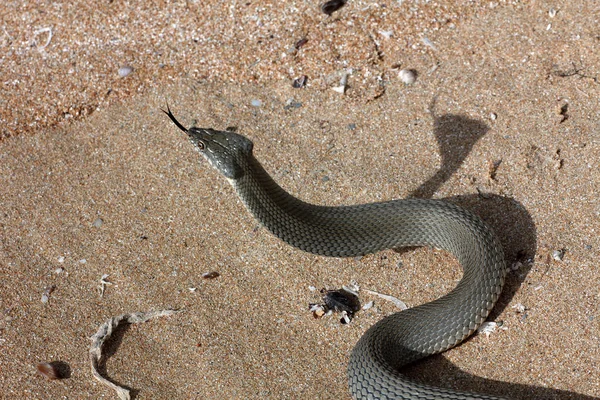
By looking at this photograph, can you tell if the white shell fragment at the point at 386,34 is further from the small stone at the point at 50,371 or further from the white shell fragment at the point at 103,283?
the small stone at the point at 50,371

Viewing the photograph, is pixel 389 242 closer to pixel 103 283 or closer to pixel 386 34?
pixel 103 283

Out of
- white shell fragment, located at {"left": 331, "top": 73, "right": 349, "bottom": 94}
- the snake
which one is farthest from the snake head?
white shell fragment, located at {"left": 331, "top": 73, "right": 349, "bottom": 94}

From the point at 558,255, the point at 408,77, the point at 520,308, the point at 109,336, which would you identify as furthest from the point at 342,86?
the point at 109,336

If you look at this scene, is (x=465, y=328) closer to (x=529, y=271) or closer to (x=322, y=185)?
(x=529, y=271)

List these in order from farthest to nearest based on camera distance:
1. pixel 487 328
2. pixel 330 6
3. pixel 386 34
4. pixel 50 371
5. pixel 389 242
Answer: pixel 330 6 → pixel 386 34 → pixel 389 242 → pixel 50 371 → pixel 487 328

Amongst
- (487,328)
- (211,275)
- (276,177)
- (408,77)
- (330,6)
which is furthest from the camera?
(330,6)

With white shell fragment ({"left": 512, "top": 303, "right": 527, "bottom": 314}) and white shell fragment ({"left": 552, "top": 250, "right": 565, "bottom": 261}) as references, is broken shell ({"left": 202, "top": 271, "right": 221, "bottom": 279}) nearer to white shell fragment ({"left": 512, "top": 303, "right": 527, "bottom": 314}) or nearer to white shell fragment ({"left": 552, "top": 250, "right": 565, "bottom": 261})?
white shell fragment ({"left": 512, "top": 303, "right": 527, "bottom": 314})

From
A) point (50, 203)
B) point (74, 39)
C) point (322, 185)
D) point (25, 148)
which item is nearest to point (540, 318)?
point (322, 185)
